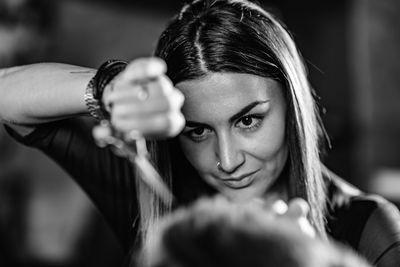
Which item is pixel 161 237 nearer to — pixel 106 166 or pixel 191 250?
pixel 191 250

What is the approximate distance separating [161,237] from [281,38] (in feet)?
2.40

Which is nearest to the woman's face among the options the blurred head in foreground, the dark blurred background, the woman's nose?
the woman's nose

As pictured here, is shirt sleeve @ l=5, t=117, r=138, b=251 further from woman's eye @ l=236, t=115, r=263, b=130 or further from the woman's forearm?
woman's eye @ l=236, t=115, r=263, b=130

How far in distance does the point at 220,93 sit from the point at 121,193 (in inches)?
18.0

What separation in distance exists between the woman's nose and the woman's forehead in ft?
0.21

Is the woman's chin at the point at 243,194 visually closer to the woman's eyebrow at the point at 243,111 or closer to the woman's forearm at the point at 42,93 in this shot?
the woman's eyebrow at the point at 243,111

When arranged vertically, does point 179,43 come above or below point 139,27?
above

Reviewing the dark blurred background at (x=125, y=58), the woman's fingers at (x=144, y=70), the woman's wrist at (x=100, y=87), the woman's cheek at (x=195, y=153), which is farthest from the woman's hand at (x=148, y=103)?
the dark blurred background at (x=125, y=58)

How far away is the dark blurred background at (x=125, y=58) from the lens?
10.8 feet

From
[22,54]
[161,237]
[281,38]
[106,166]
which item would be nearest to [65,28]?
[22,54]

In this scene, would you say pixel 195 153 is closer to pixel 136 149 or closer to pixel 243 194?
pixel 243 194

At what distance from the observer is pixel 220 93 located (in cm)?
125

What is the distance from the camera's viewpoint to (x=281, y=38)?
4.45ft

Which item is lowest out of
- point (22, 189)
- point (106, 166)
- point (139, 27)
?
point (22, 189)
